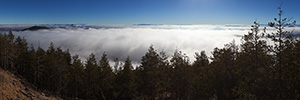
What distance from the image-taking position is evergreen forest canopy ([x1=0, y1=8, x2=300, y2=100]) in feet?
45.5

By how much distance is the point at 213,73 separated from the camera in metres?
22.6

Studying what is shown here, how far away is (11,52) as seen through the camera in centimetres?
4556

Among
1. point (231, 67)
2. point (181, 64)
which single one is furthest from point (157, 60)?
point (231, 67)

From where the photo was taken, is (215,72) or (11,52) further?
(11,52)

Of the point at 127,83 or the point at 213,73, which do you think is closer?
the point at 213,73

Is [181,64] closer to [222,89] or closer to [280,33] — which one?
[222,89]

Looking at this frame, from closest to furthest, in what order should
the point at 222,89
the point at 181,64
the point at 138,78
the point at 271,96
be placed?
the point at 271,96 < the point at 222,89 < the point at 181,64 < the point at 138,78

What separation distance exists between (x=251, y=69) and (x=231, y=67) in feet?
14.0

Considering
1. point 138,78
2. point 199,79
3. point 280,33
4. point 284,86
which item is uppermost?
point 280,33

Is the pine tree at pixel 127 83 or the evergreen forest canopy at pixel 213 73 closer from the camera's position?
the evergreen forest canopy at pixel 213 73

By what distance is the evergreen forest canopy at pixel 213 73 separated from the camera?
13.9 m

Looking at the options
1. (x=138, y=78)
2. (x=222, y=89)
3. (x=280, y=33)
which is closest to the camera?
(x=280, y=33)

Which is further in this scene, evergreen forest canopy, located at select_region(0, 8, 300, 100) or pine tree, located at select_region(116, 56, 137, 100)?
pine tree, located at select_region(116, 56, 137, 100)

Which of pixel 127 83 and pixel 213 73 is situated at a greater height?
pixel 213 73
